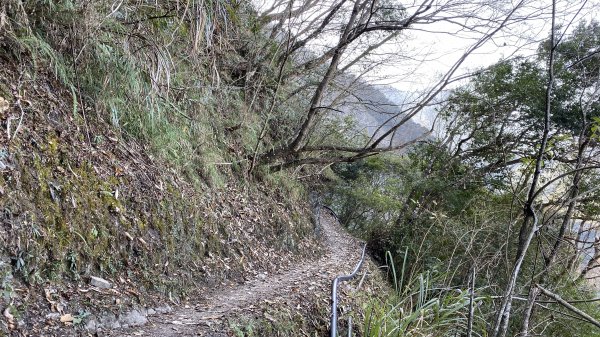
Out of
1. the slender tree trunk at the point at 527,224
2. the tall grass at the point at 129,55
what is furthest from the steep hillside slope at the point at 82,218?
the slender tree trunk at the point at 527,224

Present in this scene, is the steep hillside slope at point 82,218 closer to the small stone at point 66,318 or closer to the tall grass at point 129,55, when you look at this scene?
the small stone at point 66,318

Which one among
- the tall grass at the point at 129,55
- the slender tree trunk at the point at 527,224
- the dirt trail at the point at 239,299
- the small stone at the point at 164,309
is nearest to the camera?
the slender tree trunk at the point at 527,224

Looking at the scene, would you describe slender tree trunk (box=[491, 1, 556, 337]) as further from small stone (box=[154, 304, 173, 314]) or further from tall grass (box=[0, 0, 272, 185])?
tall grass (box=[0, 0, 272, 185])

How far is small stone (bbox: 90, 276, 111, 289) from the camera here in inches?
101

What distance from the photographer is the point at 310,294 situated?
13.5ft

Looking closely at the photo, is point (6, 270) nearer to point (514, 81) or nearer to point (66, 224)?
point (66, 224)

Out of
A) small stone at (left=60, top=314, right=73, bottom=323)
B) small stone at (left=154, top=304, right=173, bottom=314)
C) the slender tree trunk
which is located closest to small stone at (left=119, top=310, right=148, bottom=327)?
small stone at (left=154, top=304, right=173, bottom=314)

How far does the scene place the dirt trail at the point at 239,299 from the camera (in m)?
2.67

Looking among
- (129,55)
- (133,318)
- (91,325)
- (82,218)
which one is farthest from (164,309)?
(129,55)

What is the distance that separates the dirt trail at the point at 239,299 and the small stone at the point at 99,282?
366 mm

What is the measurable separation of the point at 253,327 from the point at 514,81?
26.5ft

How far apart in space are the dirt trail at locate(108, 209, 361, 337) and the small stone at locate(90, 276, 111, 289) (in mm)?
366

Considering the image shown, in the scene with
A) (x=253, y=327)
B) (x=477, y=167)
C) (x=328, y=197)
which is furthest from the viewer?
(x=328, y=197)

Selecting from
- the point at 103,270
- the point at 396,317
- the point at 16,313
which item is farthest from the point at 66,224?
the point at 396,317
